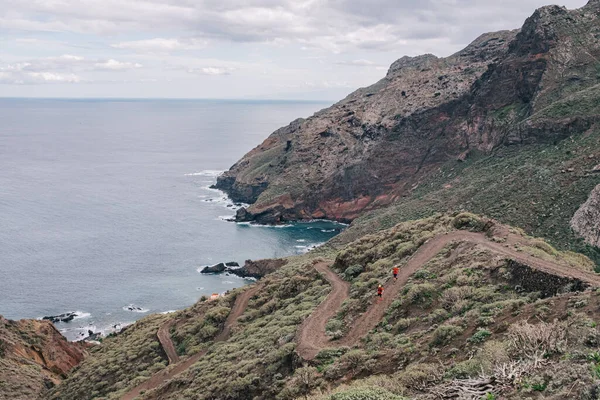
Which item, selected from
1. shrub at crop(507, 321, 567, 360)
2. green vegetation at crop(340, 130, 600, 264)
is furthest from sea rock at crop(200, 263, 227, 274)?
shrub at crop(507, 321, 567, 360)

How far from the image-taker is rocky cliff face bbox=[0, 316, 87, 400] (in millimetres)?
37281

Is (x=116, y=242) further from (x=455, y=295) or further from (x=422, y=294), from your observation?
(x=455, y=295)

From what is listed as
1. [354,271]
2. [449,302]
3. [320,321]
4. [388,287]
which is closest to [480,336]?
[449,302]

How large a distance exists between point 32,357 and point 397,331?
34145 millimetres

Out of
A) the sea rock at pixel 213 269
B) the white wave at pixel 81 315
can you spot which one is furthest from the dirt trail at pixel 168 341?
the sea rock at pixel 213 269

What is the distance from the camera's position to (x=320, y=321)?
24688 mm

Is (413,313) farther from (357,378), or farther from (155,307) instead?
(155,307)

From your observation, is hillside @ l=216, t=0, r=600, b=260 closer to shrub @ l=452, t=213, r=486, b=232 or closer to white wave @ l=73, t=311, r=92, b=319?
shrub @ l=452, t=213, r=486, b=232

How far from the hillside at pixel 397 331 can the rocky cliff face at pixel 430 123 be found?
4613 centimetres

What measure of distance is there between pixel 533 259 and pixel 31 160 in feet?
609

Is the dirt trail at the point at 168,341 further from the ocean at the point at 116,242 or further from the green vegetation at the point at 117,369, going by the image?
the ocean at the point at 116,242

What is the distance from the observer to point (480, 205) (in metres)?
58.2

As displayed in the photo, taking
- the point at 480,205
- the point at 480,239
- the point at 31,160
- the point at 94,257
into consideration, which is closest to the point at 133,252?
the point at 94,257

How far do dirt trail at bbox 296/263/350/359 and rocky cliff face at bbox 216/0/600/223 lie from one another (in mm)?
47232
